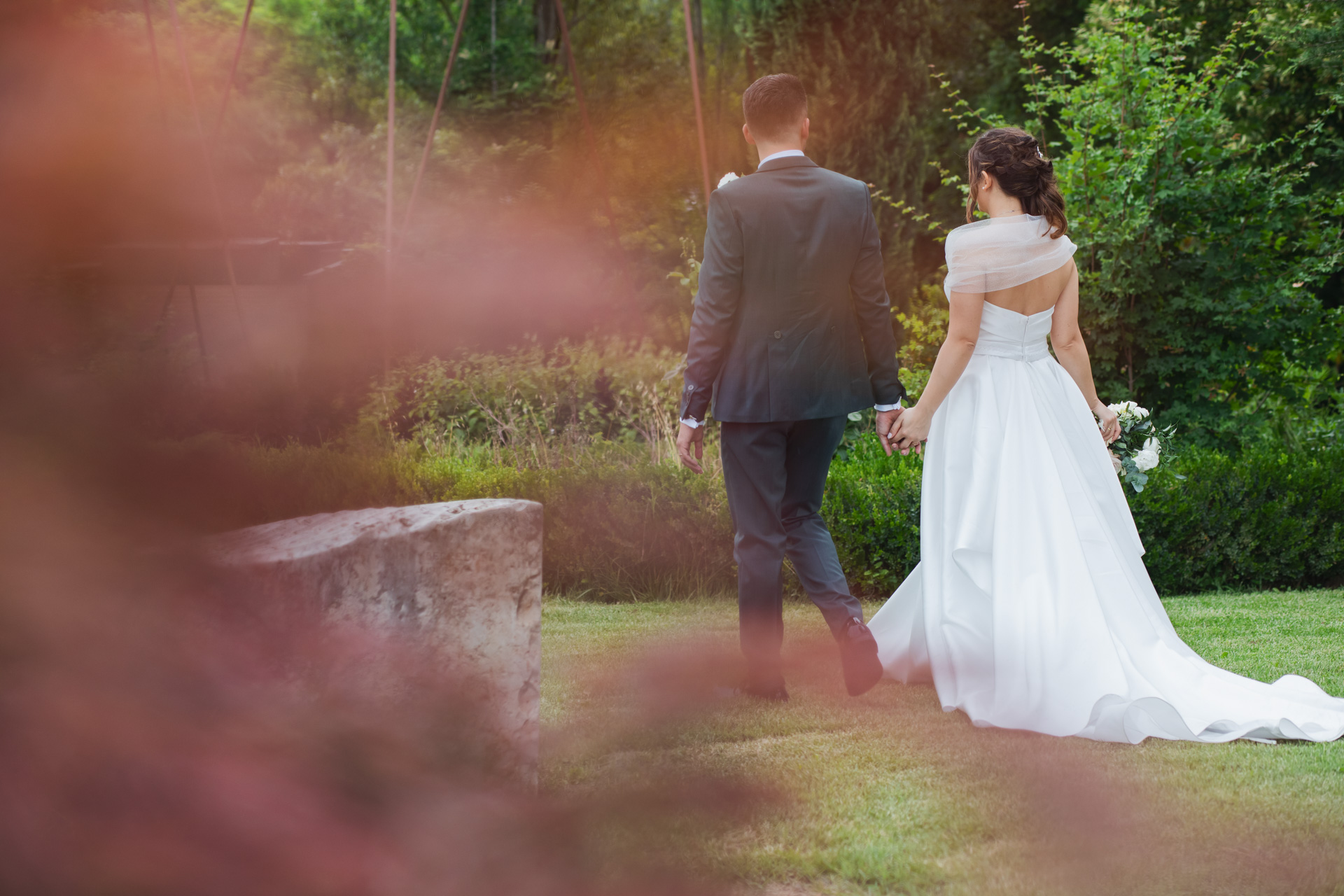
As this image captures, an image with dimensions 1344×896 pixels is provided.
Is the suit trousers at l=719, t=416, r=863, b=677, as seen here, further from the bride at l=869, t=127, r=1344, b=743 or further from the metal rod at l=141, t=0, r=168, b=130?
the metal rod at l=141, t=0, r=168, b=130

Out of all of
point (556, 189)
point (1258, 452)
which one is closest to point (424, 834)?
point (1258, 452)

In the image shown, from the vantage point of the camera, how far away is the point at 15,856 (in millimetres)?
387

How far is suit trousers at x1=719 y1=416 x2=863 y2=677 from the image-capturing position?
3.35 meters

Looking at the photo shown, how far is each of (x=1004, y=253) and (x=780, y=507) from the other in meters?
1.14

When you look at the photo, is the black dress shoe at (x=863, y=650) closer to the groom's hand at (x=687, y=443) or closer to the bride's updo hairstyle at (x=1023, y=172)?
the groom's hand at (x=687, y=443)

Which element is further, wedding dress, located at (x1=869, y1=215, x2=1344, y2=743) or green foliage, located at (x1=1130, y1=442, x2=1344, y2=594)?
green foliage, located at (x1=1130, y1=442, x2=1344, y2=594)

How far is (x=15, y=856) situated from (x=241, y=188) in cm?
37

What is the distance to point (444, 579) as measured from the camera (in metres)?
1.60

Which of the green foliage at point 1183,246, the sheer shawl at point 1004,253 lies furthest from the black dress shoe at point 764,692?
the green foliage at point 1183,246

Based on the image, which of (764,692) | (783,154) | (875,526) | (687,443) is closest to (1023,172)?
(783,154)

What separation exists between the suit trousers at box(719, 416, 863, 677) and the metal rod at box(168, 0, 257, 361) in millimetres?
2786

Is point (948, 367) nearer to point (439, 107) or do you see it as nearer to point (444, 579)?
point (444, 579)

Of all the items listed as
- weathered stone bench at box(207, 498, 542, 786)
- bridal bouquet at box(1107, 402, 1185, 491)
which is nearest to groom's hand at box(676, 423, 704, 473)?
weathered stone bench at box(207, 498, 542, 786)

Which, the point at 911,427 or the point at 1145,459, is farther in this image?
the point at 1145,459
